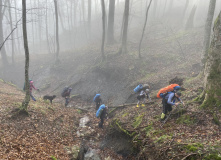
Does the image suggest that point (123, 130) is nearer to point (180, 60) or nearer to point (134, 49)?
point (180, 60)

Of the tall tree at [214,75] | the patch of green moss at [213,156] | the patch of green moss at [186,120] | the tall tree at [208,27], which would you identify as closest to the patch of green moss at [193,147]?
the patch of green moss at [213,156]

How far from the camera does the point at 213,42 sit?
6547 mm

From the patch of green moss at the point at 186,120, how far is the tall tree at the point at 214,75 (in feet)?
2.65

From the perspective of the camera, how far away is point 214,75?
630cm

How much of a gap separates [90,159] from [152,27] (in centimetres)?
2661

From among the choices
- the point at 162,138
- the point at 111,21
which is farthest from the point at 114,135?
the point at 111,21

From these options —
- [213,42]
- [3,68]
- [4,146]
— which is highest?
[213,42]

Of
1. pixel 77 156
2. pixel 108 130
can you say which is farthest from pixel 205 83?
pixel 77 156

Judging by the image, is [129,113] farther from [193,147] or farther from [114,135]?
[193,147]

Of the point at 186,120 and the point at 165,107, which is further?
the point at 165,107

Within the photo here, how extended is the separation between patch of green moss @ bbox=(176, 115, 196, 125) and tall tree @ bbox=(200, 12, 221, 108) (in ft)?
2.65

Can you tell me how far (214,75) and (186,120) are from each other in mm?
2072

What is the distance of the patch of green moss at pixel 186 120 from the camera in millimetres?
6289

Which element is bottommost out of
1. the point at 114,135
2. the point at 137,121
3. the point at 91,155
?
the point at 91,155
